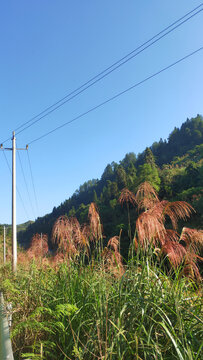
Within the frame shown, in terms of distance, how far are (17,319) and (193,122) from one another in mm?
105434

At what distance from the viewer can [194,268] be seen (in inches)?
88.7

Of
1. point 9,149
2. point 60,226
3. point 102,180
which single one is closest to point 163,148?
point 102,180

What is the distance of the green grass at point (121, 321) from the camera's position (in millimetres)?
1444

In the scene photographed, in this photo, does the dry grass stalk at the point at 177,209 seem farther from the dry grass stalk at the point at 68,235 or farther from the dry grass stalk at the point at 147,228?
the dry grass stalk at the point at 68,235

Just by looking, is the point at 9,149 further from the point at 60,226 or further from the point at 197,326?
the point at 197,326

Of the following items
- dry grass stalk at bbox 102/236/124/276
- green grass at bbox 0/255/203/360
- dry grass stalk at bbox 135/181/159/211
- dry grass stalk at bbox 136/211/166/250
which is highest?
dry grass stalk at bbox 135/181/159/211

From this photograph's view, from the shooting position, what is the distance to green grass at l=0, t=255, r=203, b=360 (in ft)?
4.74

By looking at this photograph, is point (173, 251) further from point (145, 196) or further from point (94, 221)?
point (94, 221)

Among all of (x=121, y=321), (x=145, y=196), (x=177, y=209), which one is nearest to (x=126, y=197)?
(x=145, y=196)

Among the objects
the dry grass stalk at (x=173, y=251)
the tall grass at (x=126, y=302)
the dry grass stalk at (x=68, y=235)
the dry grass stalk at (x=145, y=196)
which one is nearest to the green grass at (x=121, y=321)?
the tall grass at (x=126, y=302)

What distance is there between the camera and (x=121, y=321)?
161cm

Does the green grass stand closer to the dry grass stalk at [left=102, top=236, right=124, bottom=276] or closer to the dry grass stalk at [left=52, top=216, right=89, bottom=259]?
the dry grass stalk at [left=102, top=236, right=124, bottom=276]

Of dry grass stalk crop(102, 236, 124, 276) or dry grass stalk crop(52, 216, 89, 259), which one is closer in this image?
dry grass stalk crop(102, 236, 124, 276)

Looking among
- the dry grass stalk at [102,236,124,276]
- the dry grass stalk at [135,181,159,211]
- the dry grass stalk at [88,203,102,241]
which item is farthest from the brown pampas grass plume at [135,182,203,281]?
the dry grass stalk at [88,203,102,241]
